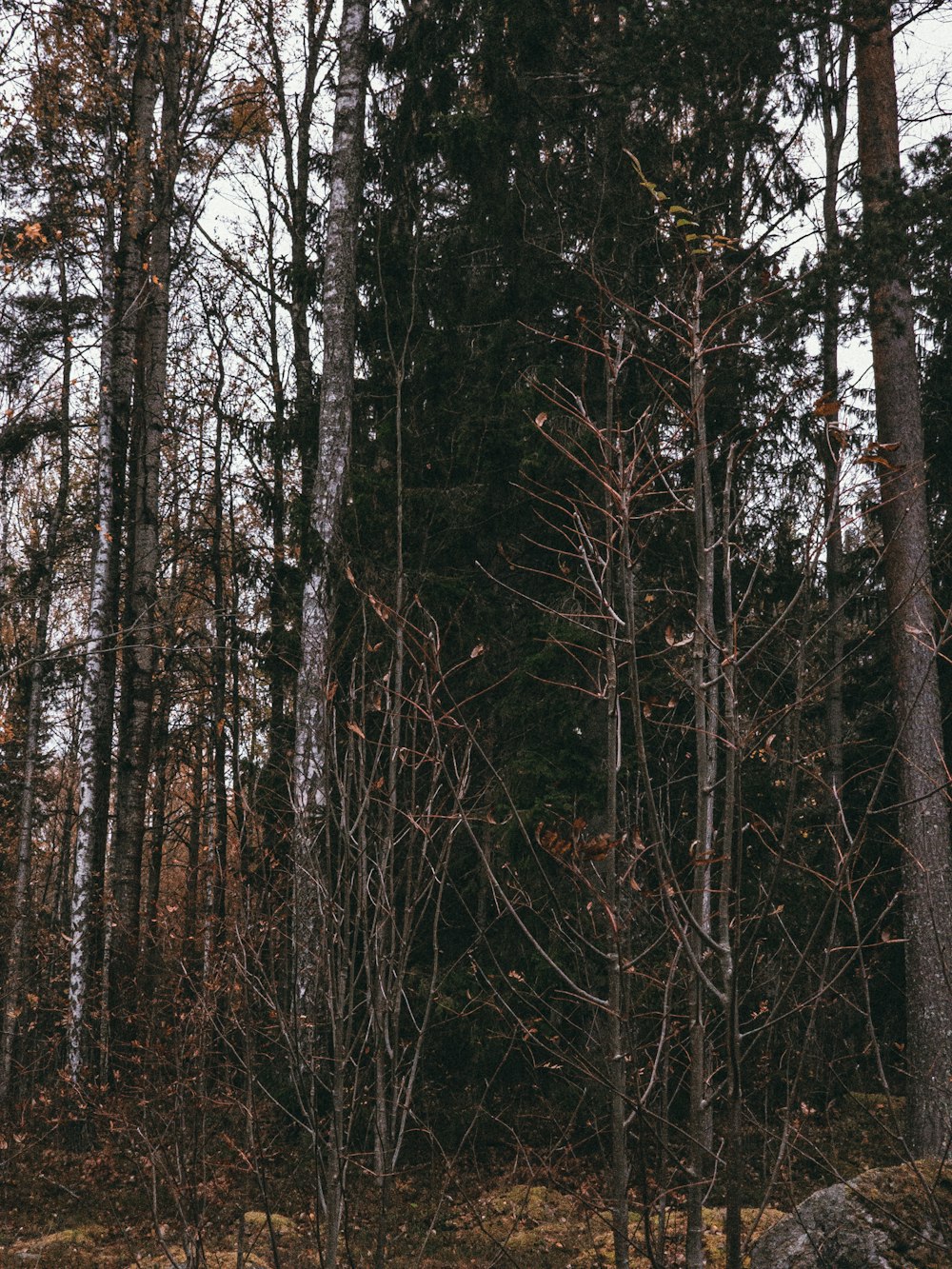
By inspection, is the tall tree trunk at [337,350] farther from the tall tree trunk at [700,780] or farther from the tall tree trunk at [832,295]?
the tall tree trunk at [700,780]

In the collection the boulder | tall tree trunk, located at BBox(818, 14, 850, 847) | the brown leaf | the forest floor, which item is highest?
tall tree trunk, located at BBox(818, 14, 850, 847)

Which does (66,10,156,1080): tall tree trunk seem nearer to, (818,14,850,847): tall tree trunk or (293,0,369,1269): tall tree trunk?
(293,0,369,1269): tall tree trunk

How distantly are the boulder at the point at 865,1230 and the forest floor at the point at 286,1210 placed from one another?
192 centimetres

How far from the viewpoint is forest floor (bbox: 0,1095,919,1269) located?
649 centimetres

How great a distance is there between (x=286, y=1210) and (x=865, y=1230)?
5374 mm

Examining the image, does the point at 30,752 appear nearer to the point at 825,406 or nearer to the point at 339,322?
the point at 339,322

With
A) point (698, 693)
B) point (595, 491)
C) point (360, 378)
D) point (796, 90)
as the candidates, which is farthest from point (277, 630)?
point (698, 693)

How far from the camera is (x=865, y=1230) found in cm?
379

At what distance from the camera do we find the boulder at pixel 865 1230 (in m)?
3.71

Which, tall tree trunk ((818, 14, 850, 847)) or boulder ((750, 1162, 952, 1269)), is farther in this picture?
tall tree trunk ((818, 14, 850, 847))

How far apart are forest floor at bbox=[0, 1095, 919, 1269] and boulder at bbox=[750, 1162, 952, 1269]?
192 cm

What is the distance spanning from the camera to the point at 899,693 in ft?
28.1

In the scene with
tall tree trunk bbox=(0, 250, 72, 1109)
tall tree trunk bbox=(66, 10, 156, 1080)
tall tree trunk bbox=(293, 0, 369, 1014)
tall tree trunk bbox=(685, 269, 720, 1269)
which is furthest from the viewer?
tall tree trunk bbox=(0, 250, 72, 1109)

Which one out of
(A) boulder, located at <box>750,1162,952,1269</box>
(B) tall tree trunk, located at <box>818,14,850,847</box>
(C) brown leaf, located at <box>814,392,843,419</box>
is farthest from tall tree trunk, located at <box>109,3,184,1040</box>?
(C) brown leaf, located at <box>814,392,843,419</box>
